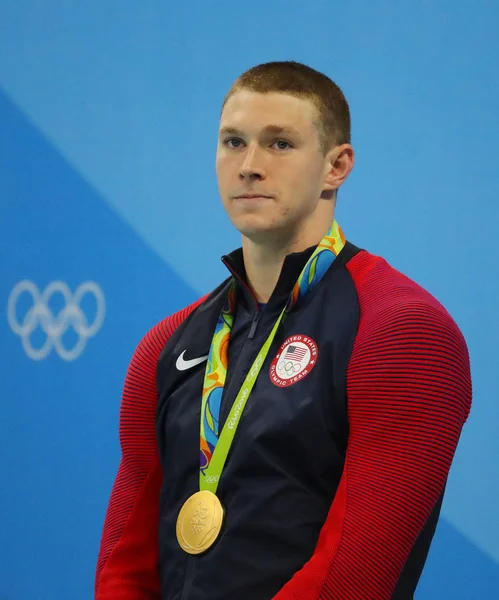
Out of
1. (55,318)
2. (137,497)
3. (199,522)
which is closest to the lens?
(199,522)

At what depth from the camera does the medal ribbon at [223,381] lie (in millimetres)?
1483

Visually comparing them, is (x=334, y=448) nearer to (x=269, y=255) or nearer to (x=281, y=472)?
(x=281, y=472)

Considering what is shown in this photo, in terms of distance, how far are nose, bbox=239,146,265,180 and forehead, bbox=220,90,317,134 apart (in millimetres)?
47

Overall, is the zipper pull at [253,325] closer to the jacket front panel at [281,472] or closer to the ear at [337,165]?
the jacket front panel at [281,472]

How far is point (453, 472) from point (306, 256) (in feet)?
3.13

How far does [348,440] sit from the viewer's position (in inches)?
55.5

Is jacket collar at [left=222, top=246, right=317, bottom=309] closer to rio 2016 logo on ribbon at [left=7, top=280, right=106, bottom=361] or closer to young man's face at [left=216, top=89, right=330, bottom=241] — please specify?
young man's face at [left=216, top=89, right=330, bottom=241]

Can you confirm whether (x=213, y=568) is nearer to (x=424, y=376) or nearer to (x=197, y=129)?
(x=424, y=376)

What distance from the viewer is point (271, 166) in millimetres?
1547

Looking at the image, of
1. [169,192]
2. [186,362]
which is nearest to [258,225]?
[186,362]

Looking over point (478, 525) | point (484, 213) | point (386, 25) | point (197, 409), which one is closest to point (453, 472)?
point (478, 525)

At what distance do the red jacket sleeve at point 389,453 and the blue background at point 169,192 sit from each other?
3.02 feet

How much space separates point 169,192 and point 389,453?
1576mm

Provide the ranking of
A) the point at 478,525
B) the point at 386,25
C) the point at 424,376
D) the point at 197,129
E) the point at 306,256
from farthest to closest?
the point at 197,129 → the point at 386,25 → the point at 478,525 → the point at 306,256 → the point at 424,376
